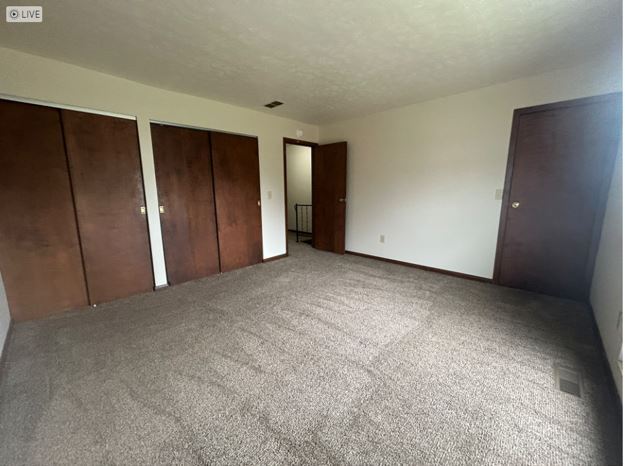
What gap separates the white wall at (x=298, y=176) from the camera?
642cm

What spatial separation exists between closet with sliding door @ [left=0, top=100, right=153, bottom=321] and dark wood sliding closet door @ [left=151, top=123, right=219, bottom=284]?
0.26 meters

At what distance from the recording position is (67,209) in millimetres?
2500

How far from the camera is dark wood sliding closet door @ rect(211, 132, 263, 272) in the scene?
3586 millimetres

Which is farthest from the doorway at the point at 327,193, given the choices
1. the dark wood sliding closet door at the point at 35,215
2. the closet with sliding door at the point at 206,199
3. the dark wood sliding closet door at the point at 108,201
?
the dark wood sliding closet door at the point at 35,215

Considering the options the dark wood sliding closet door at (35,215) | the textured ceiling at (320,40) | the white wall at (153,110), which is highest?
the textured ceiling at (320,40)

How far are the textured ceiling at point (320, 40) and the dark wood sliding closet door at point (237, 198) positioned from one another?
873mm

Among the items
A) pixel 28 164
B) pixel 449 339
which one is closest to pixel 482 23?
pixel 449 339

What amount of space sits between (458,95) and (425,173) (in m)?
1.00

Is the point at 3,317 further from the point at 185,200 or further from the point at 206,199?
the point at 206,199

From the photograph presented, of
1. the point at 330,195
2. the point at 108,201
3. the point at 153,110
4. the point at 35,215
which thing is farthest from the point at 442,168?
the point at 35,215

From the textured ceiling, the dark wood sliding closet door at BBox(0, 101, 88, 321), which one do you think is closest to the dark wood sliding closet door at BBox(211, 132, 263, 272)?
the textured ceiling

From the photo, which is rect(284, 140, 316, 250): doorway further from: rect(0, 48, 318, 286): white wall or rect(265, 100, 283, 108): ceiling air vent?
rect(265, 100, 283, 108): ceiling air vent

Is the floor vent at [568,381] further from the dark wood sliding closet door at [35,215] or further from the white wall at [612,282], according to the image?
the dark wood sliding closet door at [35,215]

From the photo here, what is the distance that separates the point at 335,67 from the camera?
2465 millimetres
